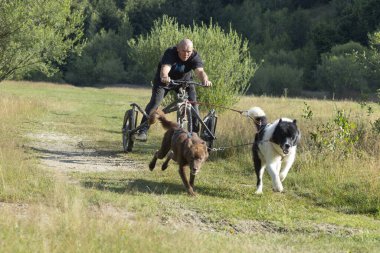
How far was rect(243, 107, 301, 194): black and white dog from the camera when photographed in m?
8.93

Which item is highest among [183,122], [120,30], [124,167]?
[120,30]

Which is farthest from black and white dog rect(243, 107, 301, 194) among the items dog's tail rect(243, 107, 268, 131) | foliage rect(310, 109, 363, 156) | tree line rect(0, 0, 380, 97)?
tree line rect(0, 0, 380, 97)

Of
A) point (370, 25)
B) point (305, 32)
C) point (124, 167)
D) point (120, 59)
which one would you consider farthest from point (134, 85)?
point (124, 167)

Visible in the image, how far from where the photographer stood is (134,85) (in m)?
81.4

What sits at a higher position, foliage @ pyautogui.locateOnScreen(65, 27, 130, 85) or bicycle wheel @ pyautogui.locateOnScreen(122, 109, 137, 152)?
foliage @ pyautogui.locateOnScreen(65, 27, 130, 85)

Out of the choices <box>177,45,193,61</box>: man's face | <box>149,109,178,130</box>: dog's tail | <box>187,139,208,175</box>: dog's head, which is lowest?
<box>187,139,208,175</box>: dog's head

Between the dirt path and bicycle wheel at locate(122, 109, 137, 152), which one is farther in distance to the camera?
bicycle wheel at locate(122, 109, 137, 152)

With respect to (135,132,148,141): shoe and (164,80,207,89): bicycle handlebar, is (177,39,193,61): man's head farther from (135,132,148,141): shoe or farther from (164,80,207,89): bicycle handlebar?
(135,132,148,141): shoe

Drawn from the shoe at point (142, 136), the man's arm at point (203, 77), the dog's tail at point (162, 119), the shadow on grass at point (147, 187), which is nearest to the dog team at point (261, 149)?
the dog's tail at point (162, 119)

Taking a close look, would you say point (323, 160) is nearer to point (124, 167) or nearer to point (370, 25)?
point (124, 167)

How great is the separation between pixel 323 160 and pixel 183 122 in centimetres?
280

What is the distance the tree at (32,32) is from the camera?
1878 centimetres

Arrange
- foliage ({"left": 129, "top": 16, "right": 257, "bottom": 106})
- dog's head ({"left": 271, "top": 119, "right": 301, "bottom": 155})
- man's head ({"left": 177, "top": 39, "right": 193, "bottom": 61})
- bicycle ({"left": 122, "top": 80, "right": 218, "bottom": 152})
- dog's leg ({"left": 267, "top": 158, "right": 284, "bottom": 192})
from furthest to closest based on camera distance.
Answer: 1. foliage ({"left": 129, "top": 16, "right": 257, "bottom": 106})
2. bicycle ({"left": 122, "top": 80, "right": 218, "bottom": 152})
3. man's head ({"left": 177, "top": 39, "right": 193, "bottom": 61})
4. dog's leg ({"left": 267, "top": 158, "right": 284, "bottom": 192})
5. dog's head ({"left": 271, "top": 119, "right": 301, "bottom": 155})

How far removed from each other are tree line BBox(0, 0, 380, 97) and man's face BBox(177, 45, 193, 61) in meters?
48.1
